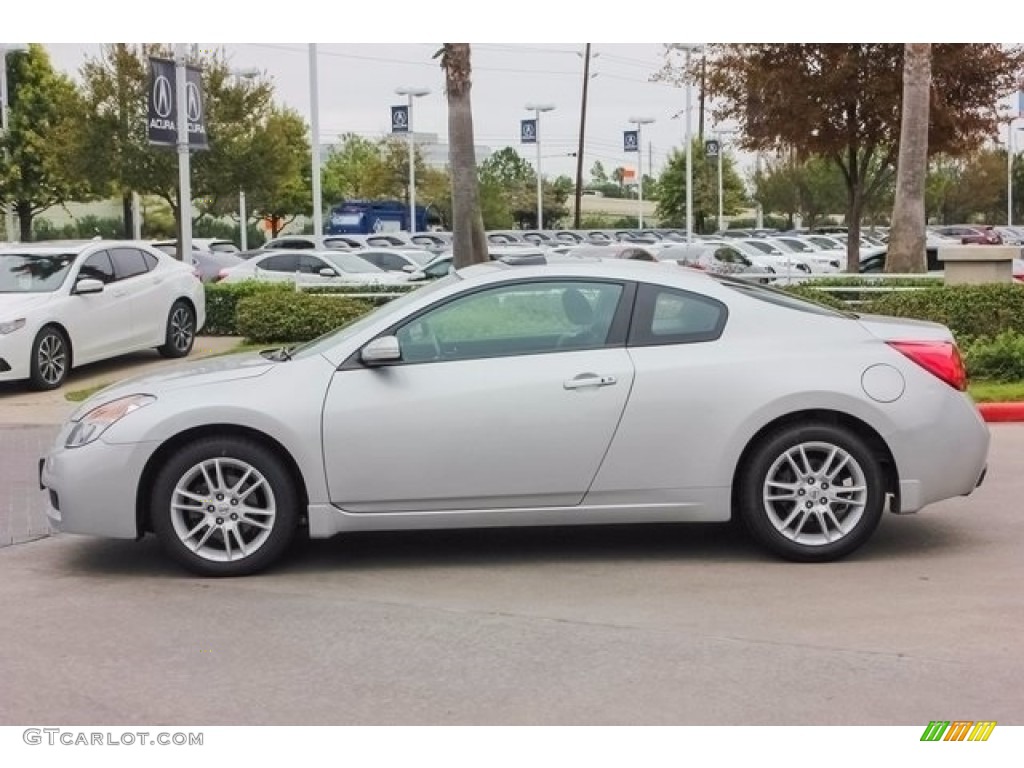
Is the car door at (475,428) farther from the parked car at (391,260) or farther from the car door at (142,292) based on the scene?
the parked car at (391,260)

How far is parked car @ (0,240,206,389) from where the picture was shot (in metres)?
13.7

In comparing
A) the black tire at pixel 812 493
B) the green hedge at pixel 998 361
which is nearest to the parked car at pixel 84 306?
the green hedge at pixel 998 361

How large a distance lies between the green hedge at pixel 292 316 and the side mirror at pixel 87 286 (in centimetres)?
219

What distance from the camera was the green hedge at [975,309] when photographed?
13.8 m

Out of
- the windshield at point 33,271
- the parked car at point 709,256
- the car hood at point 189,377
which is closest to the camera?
the car hood at point 189,377

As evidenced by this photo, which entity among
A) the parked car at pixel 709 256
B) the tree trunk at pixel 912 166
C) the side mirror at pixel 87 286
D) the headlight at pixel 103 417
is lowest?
the parked car at pixel 709 256

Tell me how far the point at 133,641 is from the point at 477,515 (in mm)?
1708

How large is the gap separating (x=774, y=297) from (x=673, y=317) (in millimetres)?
629

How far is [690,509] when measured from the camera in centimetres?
653

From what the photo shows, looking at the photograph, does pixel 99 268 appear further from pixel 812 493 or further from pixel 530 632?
pixel 530 632

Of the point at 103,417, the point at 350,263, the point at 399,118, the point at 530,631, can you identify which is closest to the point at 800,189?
the point at 399,118

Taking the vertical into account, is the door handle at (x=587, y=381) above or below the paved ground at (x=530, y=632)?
above

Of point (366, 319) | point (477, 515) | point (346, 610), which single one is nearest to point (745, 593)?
point (477, 515)
